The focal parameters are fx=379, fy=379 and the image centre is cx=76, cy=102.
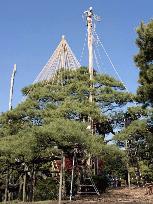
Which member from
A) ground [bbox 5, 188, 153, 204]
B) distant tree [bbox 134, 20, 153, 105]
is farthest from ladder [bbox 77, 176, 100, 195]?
distant tree [bbox 134, 20, 153, 105]

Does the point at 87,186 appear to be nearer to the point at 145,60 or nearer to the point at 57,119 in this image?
the point at 57,119

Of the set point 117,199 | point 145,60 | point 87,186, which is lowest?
point 117,199

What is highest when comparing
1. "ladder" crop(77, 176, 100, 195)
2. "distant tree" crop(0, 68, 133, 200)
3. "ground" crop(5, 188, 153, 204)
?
"distant tree" crop(0, 68, 133, 200)

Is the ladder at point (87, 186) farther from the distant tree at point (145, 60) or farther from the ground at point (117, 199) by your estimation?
the distant tree at point (145, 60)

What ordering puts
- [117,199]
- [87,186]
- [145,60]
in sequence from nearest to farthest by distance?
[145,60], [117,199], [87,186]

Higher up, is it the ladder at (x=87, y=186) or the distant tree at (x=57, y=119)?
the distant tree at (x=57, y=119)

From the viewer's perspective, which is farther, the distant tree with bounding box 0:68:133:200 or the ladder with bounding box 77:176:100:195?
the ladder with bounding box 77:176:100:195

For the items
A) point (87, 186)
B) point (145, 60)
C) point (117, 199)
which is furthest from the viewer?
point (87, 186)

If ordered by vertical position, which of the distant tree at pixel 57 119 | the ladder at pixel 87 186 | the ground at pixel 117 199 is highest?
the distant tree at pixel 57 119

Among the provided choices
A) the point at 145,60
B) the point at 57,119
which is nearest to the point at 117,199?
the point at 57,119

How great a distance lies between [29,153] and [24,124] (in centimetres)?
519

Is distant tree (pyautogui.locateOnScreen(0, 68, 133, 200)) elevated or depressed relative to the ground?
elevated

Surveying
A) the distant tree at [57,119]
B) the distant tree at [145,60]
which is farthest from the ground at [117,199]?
the distant tree at [145,60]

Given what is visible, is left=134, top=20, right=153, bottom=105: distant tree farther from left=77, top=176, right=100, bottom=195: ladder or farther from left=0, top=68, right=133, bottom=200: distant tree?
left=77, top=176, right=100, bottom=195: ladder
